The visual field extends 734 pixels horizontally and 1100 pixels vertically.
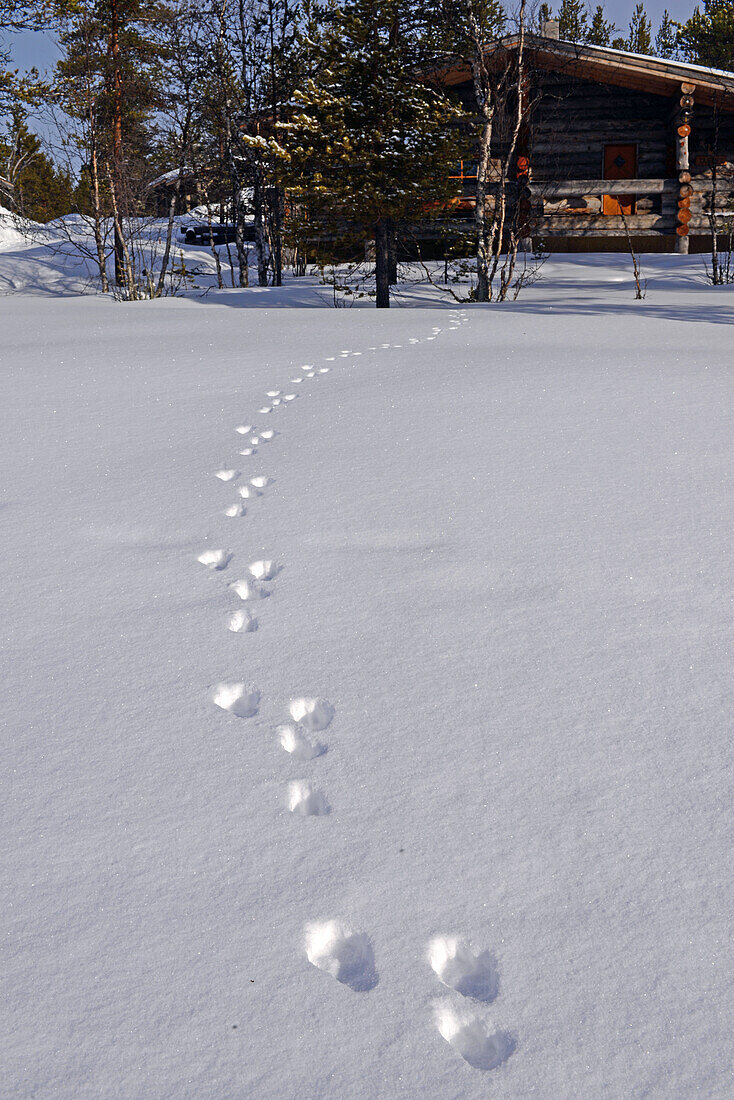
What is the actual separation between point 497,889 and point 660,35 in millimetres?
40915

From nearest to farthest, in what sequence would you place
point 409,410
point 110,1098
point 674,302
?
point 110,1098 → point 409,410 → point 674,302

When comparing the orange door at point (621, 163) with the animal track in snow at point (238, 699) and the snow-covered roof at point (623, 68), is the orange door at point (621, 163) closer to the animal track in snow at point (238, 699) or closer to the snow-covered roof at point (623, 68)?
the snow-covered roof at point (623, 68)

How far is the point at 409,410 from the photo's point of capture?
191 inches

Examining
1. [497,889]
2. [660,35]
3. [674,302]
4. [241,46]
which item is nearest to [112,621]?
[497,889]

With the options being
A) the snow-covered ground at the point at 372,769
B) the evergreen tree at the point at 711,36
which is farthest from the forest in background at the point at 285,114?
the evergreen tree at the point at 711,36

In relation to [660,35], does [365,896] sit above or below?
below

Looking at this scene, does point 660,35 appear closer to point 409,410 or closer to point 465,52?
point 465,52

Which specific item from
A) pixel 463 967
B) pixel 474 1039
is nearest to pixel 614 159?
pixel 463 967

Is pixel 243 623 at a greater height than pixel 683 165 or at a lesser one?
lesser

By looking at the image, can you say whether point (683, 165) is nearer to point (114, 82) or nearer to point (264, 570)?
point (114, 82)

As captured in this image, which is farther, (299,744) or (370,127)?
(370,127)

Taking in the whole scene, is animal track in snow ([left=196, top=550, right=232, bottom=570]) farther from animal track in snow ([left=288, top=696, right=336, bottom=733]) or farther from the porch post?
the porch post

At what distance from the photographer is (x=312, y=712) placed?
6.57ft

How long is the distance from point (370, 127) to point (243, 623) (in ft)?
36.7
